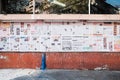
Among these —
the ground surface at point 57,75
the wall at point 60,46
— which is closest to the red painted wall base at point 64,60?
the wall at point 60,46

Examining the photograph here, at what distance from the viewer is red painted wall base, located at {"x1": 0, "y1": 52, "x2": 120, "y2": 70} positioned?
13.4 metres

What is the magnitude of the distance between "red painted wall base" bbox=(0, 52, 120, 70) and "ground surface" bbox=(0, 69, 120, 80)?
1.43 feet

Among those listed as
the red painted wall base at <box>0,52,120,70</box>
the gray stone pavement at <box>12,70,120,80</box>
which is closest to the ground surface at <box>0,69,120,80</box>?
the gray stone pavement at <box>12,70,120,80</box>

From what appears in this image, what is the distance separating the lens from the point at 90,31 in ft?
44.1

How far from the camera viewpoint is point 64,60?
13500mm

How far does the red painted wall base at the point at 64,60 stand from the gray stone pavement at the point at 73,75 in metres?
0.47

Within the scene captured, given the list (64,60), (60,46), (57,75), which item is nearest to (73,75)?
(57,75)

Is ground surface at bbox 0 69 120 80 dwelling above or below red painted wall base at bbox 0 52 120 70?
below

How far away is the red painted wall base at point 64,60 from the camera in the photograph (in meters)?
13.4

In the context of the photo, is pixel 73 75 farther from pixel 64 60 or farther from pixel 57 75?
pixel 64 60

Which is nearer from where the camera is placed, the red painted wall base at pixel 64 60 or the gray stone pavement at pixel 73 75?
the gray stone pavement at pixel 73 75

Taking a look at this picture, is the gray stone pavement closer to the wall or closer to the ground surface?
the ground surface

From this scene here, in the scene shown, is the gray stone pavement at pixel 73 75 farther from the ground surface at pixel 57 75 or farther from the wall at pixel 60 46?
the wall at pixel 60 46

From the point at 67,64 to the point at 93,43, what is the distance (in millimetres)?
1471
